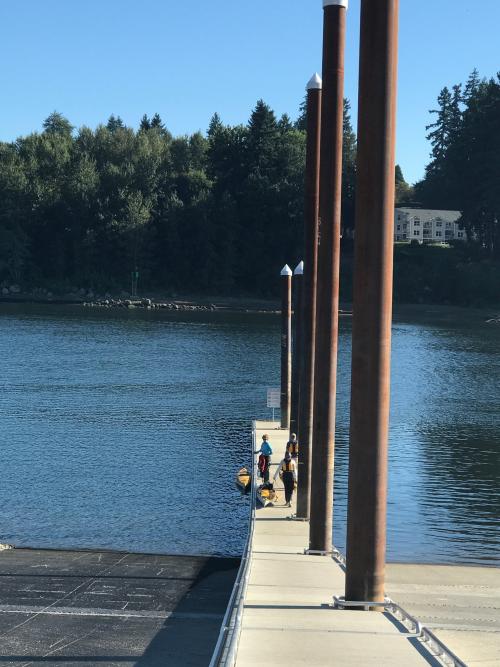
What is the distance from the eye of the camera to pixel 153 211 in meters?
133

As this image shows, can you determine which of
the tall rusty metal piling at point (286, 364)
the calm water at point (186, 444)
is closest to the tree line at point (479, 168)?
the calm water at point (186, 444)

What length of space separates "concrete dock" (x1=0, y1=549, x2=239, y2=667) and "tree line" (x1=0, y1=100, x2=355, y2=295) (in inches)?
→ 4347

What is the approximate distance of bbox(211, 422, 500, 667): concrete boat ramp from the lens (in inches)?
380

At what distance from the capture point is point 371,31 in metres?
10.9

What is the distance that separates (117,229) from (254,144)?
70.3 ft

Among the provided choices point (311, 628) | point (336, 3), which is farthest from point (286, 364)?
point (311, 628)

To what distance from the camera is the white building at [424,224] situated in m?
165

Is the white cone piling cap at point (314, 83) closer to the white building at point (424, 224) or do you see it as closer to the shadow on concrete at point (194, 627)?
the shadow on concrete at point (194, 627)

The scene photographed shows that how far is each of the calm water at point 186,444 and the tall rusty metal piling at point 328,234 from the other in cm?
776

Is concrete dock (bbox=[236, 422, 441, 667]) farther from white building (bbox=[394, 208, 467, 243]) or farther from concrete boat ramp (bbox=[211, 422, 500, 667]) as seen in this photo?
white building (bbox=[394, 208, 467, 243])

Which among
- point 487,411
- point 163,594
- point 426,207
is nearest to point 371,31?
point 163,594

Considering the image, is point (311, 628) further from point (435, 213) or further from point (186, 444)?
point (435, 213)

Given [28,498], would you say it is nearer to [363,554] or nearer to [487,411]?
[363,554]

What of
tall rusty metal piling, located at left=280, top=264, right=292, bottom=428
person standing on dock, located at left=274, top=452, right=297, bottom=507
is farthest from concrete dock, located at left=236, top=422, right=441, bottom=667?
tall rusty metal piling, located at left=280, top=264, right=292, bottom=428
